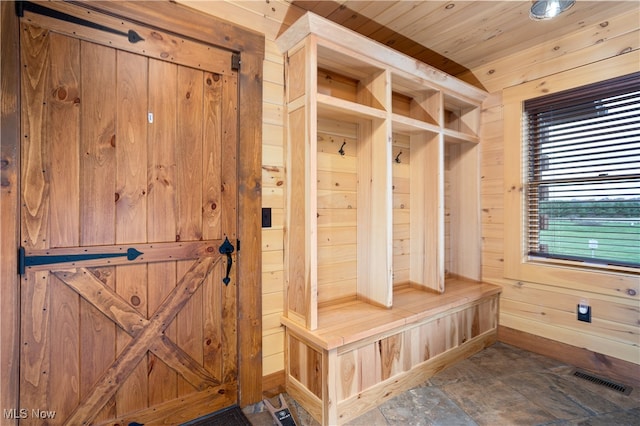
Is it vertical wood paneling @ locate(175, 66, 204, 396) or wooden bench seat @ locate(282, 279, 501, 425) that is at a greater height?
vertical wood paneling @ locate(175, 66, 204, 396)

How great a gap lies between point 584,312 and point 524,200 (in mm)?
Result: 927

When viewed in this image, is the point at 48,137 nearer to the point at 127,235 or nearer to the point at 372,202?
the point at 127,235

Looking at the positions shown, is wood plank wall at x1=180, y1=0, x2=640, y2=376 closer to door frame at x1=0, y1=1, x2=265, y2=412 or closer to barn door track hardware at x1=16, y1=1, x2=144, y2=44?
door frame at x1=0, y1=1, x2=265, y2=412

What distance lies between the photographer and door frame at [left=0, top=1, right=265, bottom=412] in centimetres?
127

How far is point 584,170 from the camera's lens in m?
2.30

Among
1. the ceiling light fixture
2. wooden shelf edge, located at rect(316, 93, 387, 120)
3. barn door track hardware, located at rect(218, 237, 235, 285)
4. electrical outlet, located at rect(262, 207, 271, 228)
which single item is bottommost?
barn door track hardware, located at rect(218, 237, 235, 285)

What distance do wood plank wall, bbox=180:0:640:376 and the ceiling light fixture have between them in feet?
2.15

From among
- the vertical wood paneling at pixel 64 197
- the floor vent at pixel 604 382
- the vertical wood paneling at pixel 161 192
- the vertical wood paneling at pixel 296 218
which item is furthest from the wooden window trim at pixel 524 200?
the vertical wood paneling at pixel 64 197

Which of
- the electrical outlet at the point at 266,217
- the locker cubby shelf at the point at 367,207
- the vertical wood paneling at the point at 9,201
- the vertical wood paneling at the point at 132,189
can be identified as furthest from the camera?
the electrical outlet at the point at 266,217

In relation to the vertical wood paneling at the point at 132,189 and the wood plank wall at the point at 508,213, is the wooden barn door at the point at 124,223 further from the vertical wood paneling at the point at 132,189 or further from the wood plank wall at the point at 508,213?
the wood plank wall at the point at 508,213

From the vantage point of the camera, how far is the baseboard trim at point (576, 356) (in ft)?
6.83

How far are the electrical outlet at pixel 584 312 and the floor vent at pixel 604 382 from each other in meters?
0.37

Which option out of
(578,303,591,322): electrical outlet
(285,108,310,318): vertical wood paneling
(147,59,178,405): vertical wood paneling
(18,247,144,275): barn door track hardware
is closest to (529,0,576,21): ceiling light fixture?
(285,108,310,318): vertical wood paneling

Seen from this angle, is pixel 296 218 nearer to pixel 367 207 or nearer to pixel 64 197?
pixel 367 207
